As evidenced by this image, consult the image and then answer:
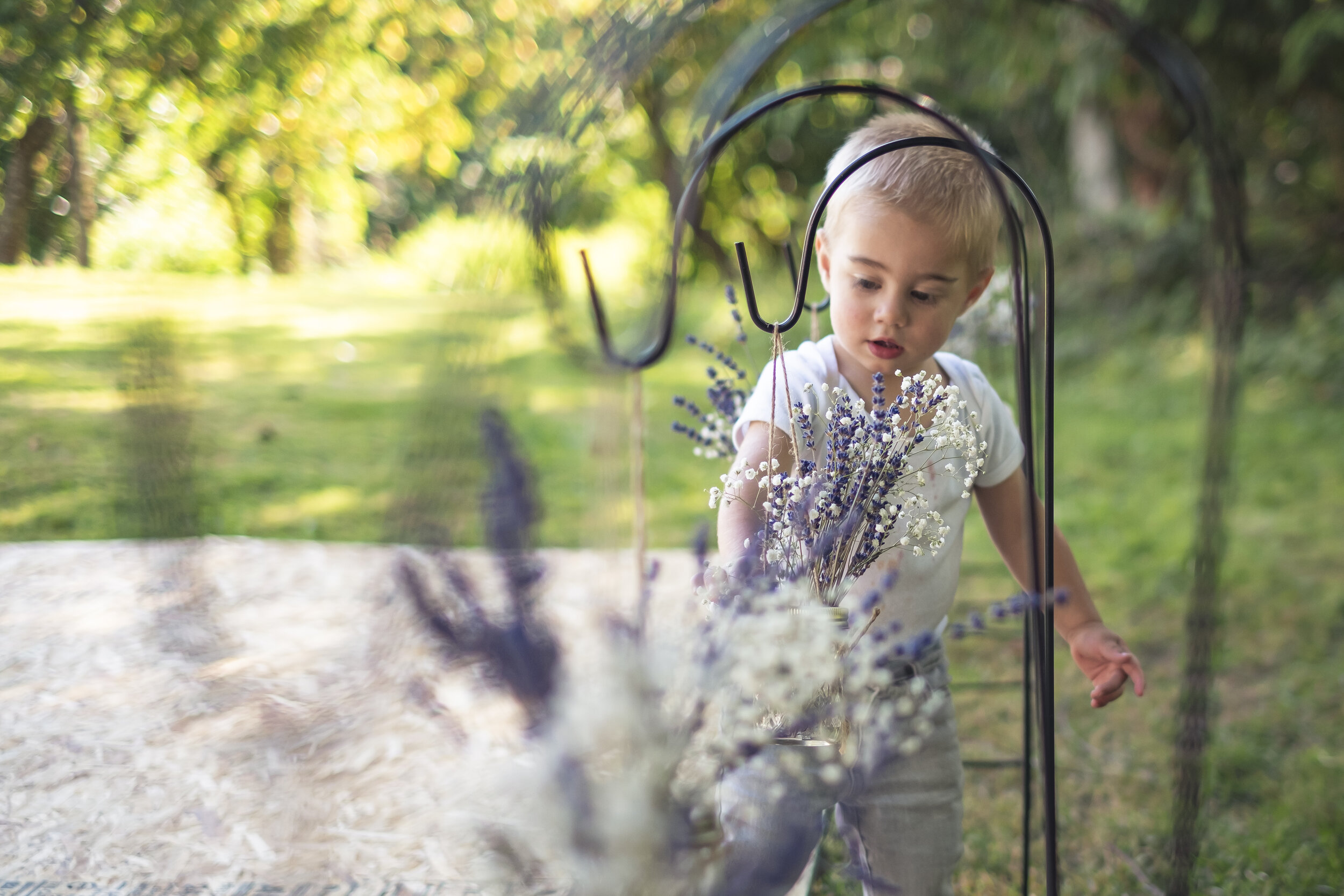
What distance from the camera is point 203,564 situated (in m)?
2.33

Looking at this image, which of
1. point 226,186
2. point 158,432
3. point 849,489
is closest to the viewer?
point 849,489

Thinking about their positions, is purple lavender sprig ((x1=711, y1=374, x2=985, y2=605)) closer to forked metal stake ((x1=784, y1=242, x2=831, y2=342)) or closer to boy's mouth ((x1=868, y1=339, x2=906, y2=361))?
boy's mouth ((x1=868, y1=339, x2=906, y2=361))

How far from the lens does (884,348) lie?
1174 millimetres

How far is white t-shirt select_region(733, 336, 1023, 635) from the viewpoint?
3.97ft

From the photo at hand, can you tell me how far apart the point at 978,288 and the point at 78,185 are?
5.24 ft

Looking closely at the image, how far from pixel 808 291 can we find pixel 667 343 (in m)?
0.97

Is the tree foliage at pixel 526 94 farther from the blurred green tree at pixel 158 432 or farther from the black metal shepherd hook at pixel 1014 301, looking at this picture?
the blurred green tree at pixel 158 432

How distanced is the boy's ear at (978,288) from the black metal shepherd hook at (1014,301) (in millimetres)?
52

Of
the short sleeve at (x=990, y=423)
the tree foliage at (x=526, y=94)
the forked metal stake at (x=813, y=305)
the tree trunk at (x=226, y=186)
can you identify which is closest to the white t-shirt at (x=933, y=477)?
the short sleeve at (x=990, y=423)

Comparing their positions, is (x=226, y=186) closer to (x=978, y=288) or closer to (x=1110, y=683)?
(x=978, y=288)

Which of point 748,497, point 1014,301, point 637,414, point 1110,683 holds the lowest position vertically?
point 1110,683

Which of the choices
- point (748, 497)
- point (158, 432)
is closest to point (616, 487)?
point (748, 497)

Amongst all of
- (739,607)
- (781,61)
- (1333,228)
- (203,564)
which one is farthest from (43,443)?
(1333,228)

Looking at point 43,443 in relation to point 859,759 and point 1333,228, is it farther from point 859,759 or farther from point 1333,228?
point 1333,228
